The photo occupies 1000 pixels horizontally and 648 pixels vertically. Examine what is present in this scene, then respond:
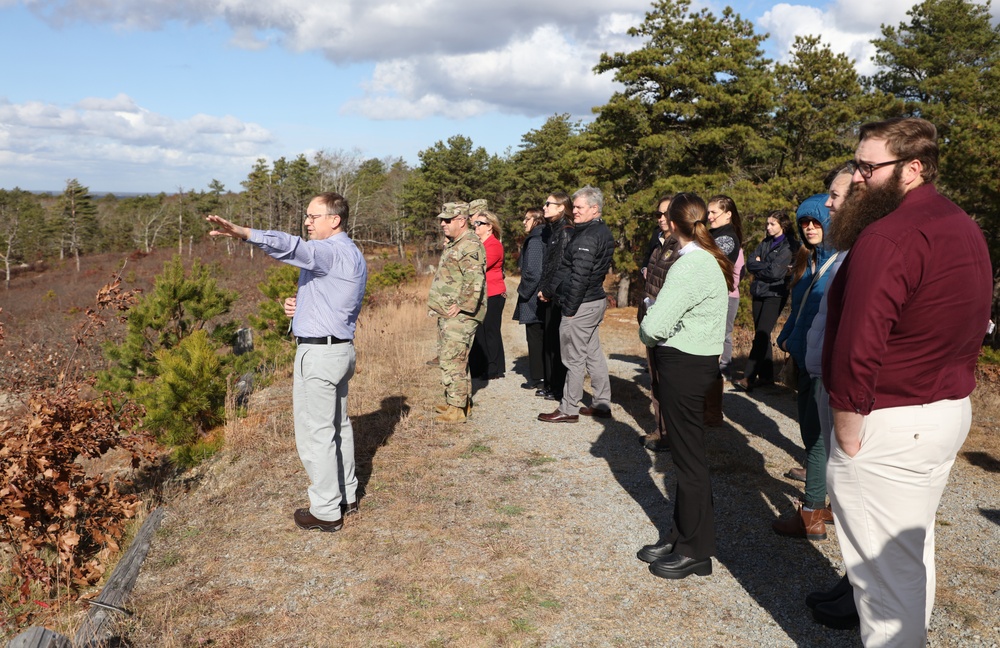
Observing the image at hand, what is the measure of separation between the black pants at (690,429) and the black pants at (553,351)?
3545mm

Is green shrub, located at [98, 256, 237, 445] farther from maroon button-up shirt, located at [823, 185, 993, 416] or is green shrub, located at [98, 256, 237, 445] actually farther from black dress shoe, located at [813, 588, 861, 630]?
maroon button-up shirt, located at [823, 185, 993, 416]

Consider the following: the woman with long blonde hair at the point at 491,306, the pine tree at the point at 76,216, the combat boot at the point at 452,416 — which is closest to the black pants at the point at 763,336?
the woman with long blonde hair at the point at 491,306

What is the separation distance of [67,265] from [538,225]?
61.8 m

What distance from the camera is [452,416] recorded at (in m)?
6.48

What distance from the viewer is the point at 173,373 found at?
5883mm

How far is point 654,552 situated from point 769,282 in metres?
4.49

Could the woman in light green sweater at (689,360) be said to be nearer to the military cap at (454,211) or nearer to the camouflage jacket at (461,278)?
the camouflage jacket at (461,278)


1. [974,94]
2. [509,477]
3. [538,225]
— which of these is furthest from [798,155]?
[509,477]

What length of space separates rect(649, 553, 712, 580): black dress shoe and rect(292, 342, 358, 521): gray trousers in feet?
6.67

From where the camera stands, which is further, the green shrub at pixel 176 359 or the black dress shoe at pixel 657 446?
the green shrub at pixel 176 359

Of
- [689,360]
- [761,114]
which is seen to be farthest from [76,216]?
[689,360]

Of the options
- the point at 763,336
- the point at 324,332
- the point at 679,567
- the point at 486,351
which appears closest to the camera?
the point at 679,567

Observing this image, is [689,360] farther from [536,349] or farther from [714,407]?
[536,349]

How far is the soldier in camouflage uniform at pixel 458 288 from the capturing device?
5.95 m
